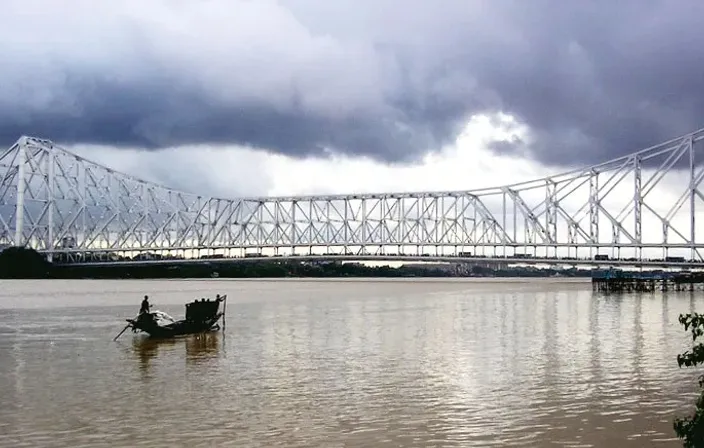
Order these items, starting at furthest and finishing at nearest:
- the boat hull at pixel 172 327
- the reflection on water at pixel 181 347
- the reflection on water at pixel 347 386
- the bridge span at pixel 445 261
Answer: the bridge span at pixel 445 261, the boat hull at pixel 172 327, the reflection on water at pixel 181 347, the reflection on water at pixel 347 386

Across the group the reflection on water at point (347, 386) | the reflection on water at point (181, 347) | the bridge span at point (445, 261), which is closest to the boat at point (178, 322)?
the reflection on water at point (181, 347)

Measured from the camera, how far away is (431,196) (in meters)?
122

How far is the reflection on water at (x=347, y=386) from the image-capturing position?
1249cm

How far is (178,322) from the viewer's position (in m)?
27.6

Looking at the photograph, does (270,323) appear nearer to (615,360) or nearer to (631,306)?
(615,360)

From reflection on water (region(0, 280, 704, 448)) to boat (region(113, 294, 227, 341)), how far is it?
48 cm

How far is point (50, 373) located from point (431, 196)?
105529 mm

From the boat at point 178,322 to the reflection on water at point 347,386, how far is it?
48 centimetres

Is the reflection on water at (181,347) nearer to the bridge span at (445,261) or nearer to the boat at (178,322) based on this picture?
the boat at (178,322)

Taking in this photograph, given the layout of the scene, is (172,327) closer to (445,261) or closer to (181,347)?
(181,347)

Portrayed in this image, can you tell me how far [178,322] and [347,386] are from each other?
12.1m

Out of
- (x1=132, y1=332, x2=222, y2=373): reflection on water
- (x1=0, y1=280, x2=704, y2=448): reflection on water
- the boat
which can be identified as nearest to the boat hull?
the boat

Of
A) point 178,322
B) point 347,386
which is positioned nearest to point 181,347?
point 178,322

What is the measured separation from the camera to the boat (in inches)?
1056
